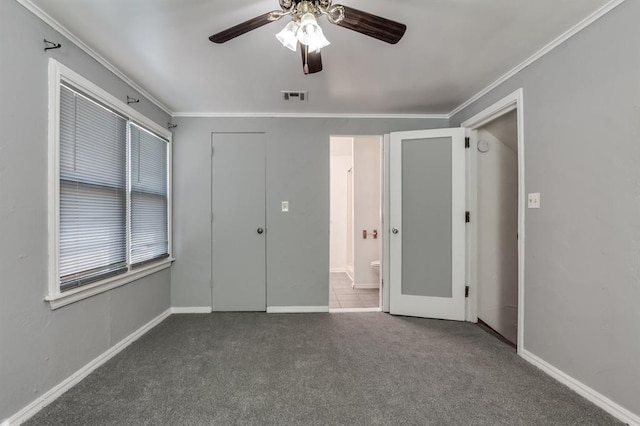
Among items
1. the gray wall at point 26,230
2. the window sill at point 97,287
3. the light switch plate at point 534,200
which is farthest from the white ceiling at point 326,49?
the window sill at point 97,287

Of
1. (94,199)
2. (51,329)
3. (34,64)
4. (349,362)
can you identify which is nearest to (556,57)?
(349,362)

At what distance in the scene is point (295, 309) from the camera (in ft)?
10.2

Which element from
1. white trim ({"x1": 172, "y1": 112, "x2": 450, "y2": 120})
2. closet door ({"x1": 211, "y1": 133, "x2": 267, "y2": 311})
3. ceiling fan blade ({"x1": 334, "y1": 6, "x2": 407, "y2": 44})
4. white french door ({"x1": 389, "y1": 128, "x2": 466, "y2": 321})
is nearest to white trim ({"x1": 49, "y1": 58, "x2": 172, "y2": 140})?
white trim ({"x1": 172, "y1": 112, "x2": 450, "y2": 120})

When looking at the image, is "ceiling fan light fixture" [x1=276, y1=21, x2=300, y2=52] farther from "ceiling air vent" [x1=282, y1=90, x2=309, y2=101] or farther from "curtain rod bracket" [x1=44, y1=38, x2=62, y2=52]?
"curtain rod bracket" [x1=44, y1=38, x2=62, y2=52]

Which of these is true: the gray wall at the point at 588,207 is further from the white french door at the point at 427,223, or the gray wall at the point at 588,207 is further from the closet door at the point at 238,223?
the closet door at the point at 238,223

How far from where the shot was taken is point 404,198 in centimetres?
299

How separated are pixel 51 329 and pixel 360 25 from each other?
2.45 m

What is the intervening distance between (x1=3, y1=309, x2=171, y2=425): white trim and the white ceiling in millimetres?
2221

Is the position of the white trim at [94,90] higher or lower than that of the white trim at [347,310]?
higher

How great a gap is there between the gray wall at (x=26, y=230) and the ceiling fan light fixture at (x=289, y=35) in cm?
144

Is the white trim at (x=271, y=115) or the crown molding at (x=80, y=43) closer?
the crown molding at (x=80, y=43)

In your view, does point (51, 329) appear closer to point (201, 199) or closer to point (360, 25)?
point (201, 199)

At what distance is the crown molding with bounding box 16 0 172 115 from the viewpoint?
1.52m

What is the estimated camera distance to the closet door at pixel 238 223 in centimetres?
313
